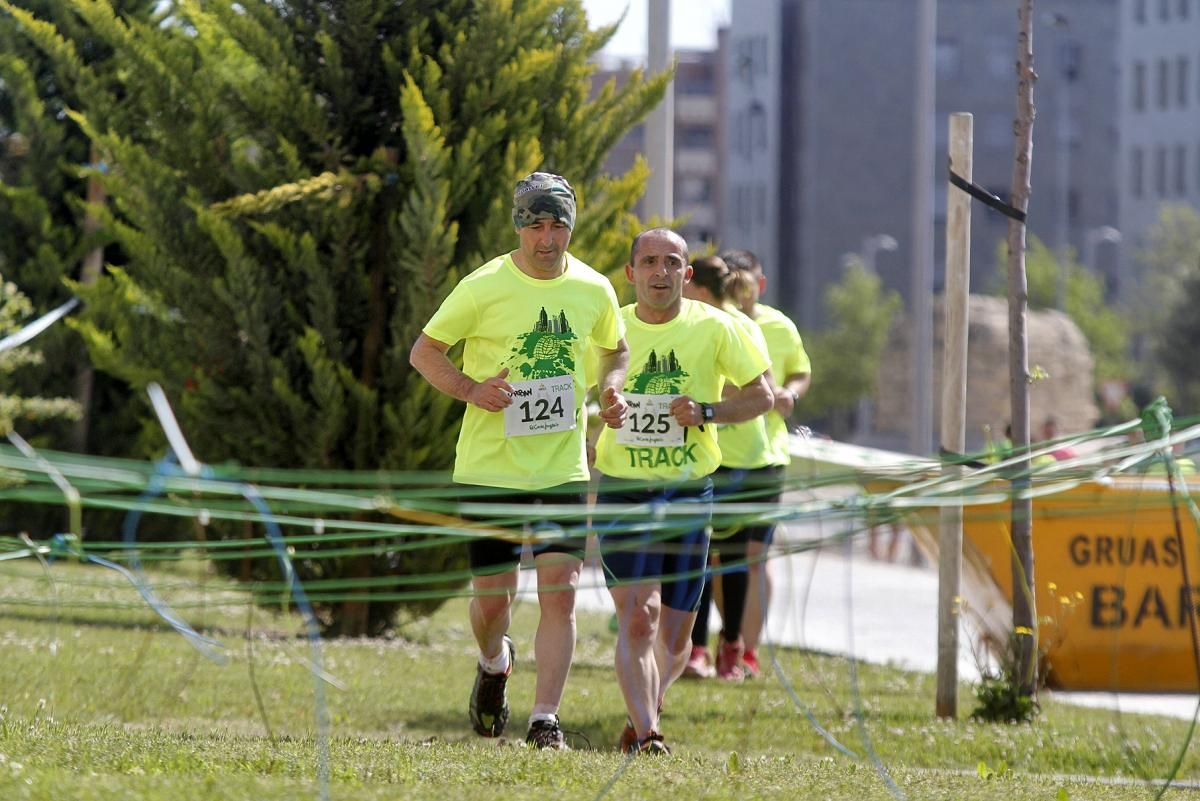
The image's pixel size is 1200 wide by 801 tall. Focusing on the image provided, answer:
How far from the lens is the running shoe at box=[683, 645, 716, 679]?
9836mm

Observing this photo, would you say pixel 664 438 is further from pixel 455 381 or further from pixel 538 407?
pixel 455 381

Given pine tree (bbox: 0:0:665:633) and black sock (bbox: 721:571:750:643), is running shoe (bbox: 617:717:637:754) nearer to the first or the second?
black sock (bbox: 721:571:750:643)

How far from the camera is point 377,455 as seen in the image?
10.6 metres

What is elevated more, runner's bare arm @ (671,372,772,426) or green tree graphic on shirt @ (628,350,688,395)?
green tree graphic on shirt @ (628,350,688,395)

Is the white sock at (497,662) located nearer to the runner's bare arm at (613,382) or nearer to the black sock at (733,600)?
the runner's bare arm at (613,382)

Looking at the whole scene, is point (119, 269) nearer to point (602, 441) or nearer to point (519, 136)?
point (519, 136)

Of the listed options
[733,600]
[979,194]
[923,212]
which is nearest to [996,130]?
[923,212]

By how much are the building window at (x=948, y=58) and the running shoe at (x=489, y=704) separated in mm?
77433

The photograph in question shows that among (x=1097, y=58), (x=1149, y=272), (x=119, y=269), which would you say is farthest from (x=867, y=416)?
(x=119, y=269)

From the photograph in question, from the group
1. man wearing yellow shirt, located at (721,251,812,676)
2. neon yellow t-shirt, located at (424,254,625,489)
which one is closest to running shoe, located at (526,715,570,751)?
neon yellow t-shirt, located at (424,254,625,489)

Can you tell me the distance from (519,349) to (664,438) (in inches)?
29.0

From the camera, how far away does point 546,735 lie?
6527 mm

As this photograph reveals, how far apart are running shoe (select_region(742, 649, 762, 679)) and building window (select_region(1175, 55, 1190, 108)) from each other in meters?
74.6

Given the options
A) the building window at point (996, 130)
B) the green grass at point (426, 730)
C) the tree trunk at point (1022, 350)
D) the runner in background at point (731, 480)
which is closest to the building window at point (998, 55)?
the building window at point (996, 130)
